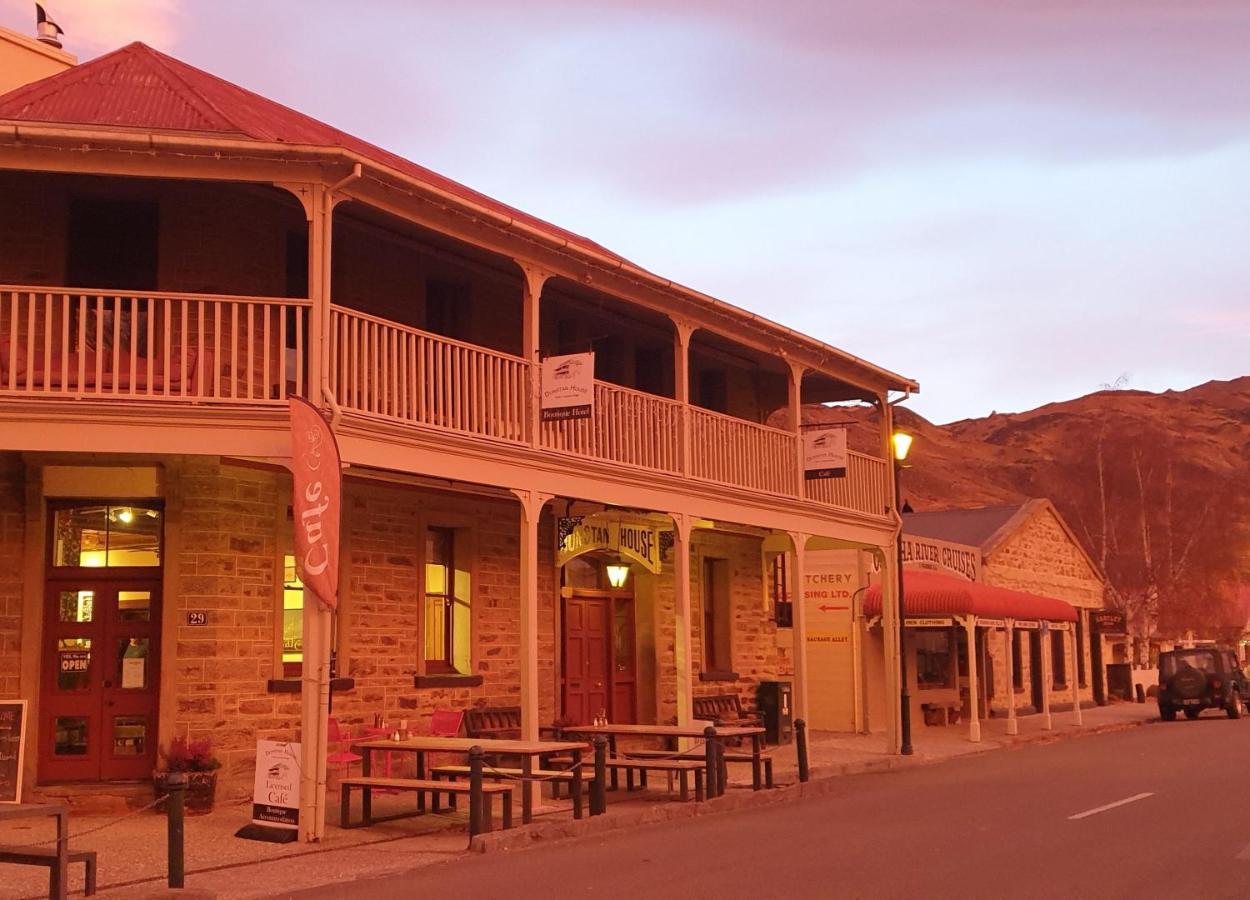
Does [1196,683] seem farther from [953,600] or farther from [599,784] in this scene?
[599,784]

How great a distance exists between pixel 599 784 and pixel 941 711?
17.7 m

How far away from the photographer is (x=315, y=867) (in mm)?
10414

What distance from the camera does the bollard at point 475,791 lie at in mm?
11203

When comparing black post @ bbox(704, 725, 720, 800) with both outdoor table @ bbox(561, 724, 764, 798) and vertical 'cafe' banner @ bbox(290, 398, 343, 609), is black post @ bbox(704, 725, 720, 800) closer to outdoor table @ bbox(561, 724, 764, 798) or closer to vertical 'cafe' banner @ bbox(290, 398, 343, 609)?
outdoor table @ bbox(561, 724, 764, 798)

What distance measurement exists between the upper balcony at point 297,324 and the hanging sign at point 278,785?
9.98 ft

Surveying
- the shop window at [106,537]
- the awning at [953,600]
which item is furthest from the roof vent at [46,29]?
the awning at [953,600]

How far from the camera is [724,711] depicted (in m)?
22.0

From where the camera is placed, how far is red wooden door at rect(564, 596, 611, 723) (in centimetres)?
1934

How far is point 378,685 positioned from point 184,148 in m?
6.45

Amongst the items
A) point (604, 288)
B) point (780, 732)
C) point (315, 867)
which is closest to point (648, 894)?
point (315, 867)

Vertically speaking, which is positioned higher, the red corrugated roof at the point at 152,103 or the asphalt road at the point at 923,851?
the red corrugated roof at the point at 152,103

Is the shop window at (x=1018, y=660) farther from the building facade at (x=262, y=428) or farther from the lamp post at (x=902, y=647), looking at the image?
the building facade at (x=262, y=428)

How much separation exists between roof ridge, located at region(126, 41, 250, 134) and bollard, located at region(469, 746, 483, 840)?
6.16 metres

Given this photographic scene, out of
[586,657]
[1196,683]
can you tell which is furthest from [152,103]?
[1196,683]
